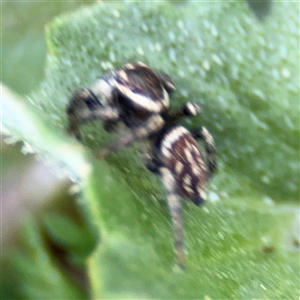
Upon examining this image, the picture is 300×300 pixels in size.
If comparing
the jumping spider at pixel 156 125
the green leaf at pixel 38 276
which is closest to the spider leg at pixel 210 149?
the jumping spider at pixel 156 125

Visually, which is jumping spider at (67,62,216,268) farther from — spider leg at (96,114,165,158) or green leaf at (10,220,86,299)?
green leaf at (10,220,86,299)

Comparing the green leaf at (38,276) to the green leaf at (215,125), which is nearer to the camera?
the green leaf at (215,125)

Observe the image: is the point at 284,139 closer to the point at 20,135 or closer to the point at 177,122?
the point at 177,122

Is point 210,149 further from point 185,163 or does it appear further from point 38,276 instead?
point 38,276

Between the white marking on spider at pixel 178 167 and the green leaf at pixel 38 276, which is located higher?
the white marking on spider at pixel 178 167

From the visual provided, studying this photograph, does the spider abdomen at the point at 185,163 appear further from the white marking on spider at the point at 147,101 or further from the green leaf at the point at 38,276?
the green leaf at the point at 38,276

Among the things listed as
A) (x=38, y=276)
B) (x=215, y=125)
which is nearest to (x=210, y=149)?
(x=215, y=125)

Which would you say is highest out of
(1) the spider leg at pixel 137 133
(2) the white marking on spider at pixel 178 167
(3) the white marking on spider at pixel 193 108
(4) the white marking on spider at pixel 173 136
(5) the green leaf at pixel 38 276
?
(1) the spider leg at pixel 137 133

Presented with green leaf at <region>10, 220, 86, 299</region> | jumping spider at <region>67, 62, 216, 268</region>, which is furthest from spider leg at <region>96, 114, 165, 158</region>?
green leaf at <region>10, 220, 86, 299</region>
